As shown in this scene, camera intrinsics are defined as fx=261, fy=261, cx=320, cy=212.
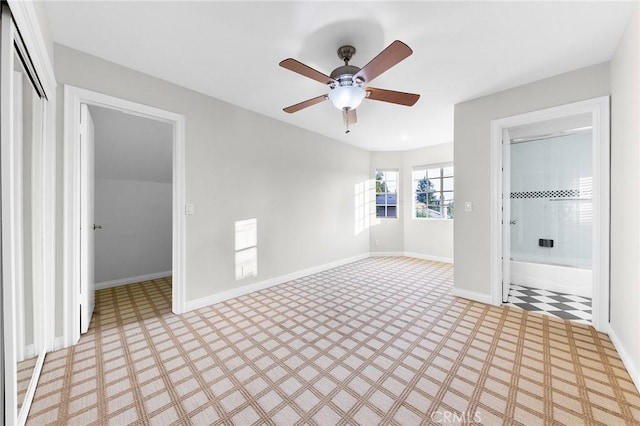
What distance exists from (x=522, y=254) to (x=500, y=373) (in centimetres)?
326

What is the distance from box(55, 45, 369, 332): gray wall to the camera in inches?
100

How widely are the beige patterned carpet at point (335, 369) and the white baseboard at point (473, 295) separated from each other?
4.1 inches

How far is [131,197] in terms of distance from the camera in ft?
13.6

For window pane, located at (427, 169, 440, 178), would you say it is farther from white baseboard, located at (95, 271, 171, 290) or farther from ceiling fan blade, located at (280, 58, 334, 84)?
white baseboard, located at (95, 271, 171, 290)

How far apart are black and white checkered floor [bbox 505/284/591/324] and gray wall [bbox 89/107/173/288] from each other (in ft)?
16.8

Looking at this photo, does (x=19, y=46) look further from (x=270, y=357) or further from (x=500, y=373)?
(x=500, y=373)

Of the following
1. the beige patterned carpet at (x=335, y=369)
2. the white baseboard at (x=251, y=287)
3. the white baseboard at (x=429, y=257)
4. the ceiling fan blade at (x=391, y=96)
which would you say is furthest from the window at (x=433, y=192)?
the ceiling fan blade at (x=391, y=96)

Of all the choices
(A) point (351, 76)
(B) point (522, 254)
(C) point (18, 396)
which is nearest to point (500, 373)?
(A) point (351, 76)

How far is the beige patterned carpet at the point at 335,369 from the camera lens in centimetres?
146

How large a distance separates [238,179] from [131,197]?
6.81 feet

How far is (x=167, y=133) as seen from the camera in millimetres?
3666

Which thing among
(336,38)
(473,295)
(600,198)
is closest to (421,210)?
(473,295)

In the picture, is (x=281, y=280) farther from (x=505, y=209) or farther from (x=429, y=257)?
(x=429, y=257)

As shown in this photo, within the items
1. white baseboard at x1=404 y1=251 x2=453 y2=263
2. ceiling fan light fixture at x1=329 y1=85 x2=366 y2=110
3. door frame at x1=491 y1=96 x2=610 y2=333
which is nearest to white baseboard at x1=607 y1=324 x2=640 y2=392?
door frame at x1=491 y1=96 x2=610 y2=333
